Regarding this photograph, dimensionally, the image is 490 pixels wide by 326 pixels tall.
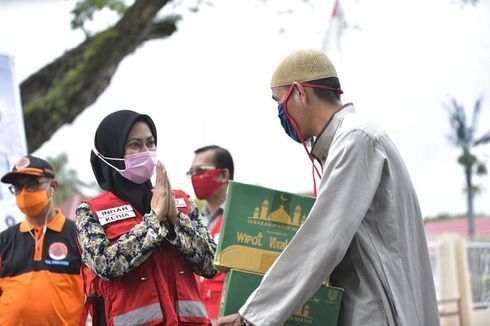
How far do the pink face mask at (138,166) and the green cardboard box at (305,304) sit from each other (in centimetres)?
88

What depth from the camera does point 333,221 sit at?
3018mm

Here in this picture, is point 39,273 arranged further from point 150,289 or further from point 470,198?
point 470,198

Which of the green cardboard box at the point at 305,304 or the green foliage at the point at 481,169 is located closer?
the green cardboard box at the point at 305,304

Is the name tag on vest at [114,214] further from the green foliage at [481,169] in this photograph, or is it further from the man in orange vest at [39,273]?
the green foliage at [481,169]

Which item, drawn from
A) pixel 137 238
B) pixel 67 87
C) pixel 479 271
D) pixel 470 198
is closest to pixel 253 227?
pixel 137 238

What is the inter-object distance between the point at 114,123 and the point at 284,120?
949 millimetres

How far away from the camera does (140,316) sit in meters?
3.71

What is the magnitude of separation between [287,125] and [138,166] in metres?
0.86

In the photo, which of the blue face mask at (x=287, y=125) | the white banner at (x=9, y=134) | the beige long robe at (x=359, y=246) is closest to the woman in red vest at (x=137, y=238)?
the blue face mask at (x=287, y=125)

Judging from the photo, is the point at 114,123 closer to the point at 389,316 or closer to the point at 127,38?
the point at 389,316

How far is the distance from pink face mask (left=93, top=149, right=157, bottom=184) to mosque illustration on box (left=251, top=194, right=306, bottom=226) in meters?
0.83

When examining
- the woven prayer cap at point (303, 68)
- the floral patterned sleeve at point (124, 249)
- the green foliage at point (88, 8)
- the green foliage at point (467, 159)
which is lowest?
the floral patterned sleeve at point (124, 249)

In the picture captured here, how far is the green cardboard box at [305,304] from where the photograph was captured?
10.4ft

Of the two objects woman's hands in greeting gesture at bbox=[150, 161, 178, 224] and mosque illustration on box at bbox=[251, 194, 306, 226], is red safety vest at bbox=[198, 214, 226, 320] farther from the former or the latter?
mosque illustration on box at bbox=[251, 194, 306, 226]
